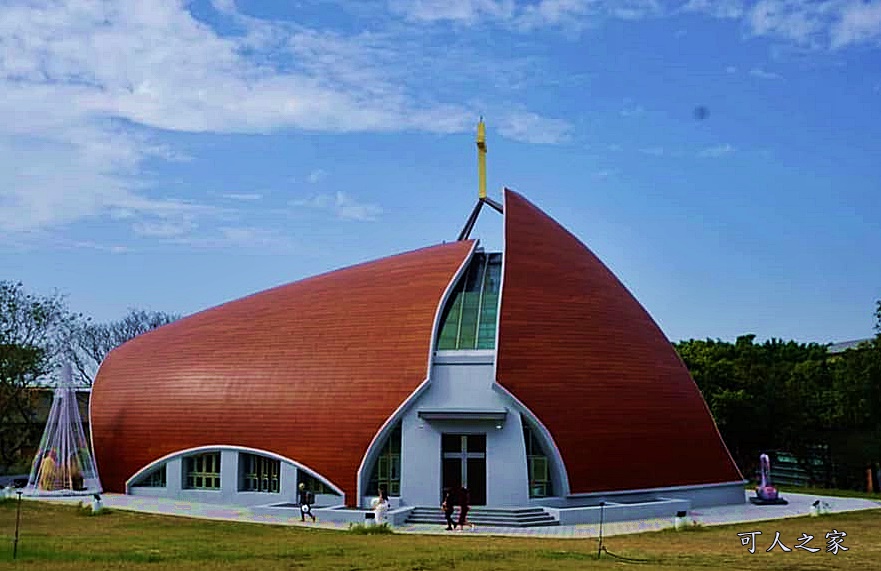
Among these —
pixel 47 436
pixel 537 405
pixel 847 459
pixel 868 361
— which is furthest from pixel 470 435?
pixel 847 459

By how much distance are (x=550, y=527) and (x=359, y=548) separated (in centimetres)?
770

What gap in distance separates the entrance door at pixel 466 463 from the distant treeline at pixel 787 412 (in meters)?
20.8

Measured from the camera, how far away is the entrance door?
87.8ft

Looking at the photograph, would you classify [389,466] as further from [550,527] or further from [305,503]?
[550,527]

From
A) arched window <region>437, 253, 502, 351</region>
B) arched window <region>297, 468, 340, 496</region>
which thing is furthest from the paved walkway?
arched window <region>437, 253, 502, 351</region>

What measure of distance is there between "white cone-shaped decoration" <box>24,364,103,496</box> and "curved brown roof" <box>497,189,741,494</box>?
1460 cm

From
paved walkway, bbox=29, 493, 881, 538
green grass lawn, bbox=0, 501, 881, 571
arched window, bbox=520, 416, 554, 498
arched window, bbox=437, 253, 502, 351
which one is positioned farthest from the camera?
arched window, bbox=437, 253, 502, 351

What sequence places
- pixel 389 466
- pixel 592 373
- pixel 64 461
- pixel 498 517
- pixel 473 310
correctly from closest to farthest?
1. pixel 498 517
2. pixel 389 466
3. pixel 592 373
4. pixel 473 310
5. pixel 64 461

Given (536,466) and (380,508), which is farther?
(536,466)

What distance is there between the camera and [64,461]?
31141 mm

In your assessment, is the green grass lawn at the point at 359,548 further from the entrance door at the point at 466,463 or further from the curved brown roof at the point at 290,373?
the entrance door at the point at 466,463

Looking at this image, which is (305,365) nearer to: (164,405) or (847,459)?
(164,405)

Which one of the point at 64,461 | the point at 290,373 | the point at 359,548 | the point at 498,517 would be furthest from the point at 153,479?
the point at 359,548

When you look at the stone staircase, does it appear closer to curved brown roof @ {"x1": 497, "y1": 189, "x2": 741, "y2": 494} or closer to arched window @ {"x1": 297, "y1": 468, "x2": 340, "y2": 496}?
curved brown roof @ {"x1": 497, "y1": 189, "x2": 741, "y2": 494}
